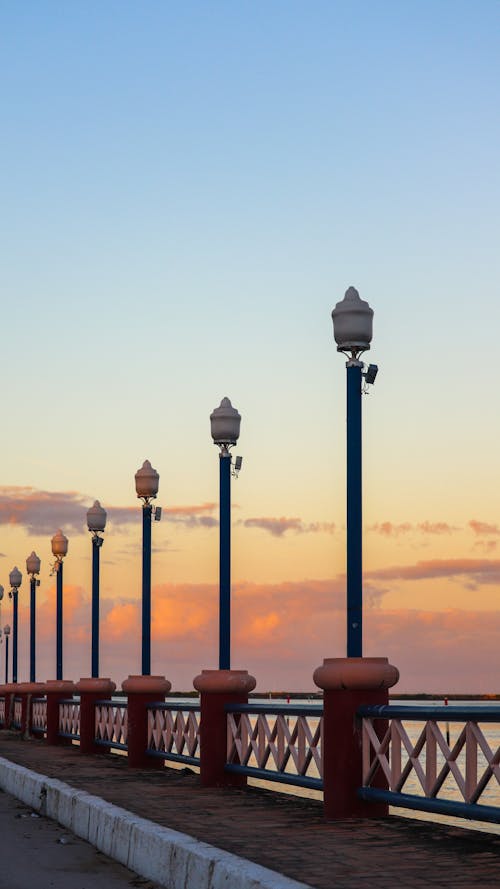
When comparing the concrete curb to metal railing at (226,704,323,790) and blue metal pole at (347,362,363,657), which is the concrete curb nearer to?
metal railing at (226,704,323,790)

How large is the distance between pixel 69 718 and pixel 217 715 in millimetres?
13268

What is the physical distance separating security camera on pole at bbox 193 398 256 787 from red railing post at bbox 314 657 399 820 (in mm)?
4140

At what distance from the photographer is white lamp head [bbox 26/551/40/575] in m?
40.8

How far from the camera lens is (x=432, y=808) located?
37.4 feet

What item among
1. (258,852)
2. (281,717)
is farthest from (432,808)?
(281,717)

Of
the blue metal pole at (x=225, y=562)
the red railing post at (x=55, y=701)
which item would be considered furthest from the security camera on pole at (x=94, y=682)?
the blue metal pole at (x=225, y=562)

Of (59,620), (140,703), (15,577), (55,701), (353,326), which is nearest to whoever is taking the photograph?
(353,326)

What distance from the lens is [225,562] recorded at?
19.0 metres

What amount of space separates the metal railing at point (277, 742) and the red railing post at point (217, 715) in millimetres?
123

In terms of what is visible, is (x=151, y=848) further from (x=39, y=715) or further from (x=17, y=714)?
(x=17, y=714)

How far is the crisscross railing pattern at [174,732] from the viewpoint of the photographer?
60.8ft

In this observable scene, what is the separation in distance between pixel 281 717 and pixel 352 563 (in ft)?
7.43

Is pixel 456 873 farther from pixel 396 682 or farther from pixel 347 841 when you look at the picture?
pixel 396 682

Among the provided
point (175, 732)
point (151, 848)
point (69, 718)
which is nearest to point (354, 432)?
point (151, 848)
